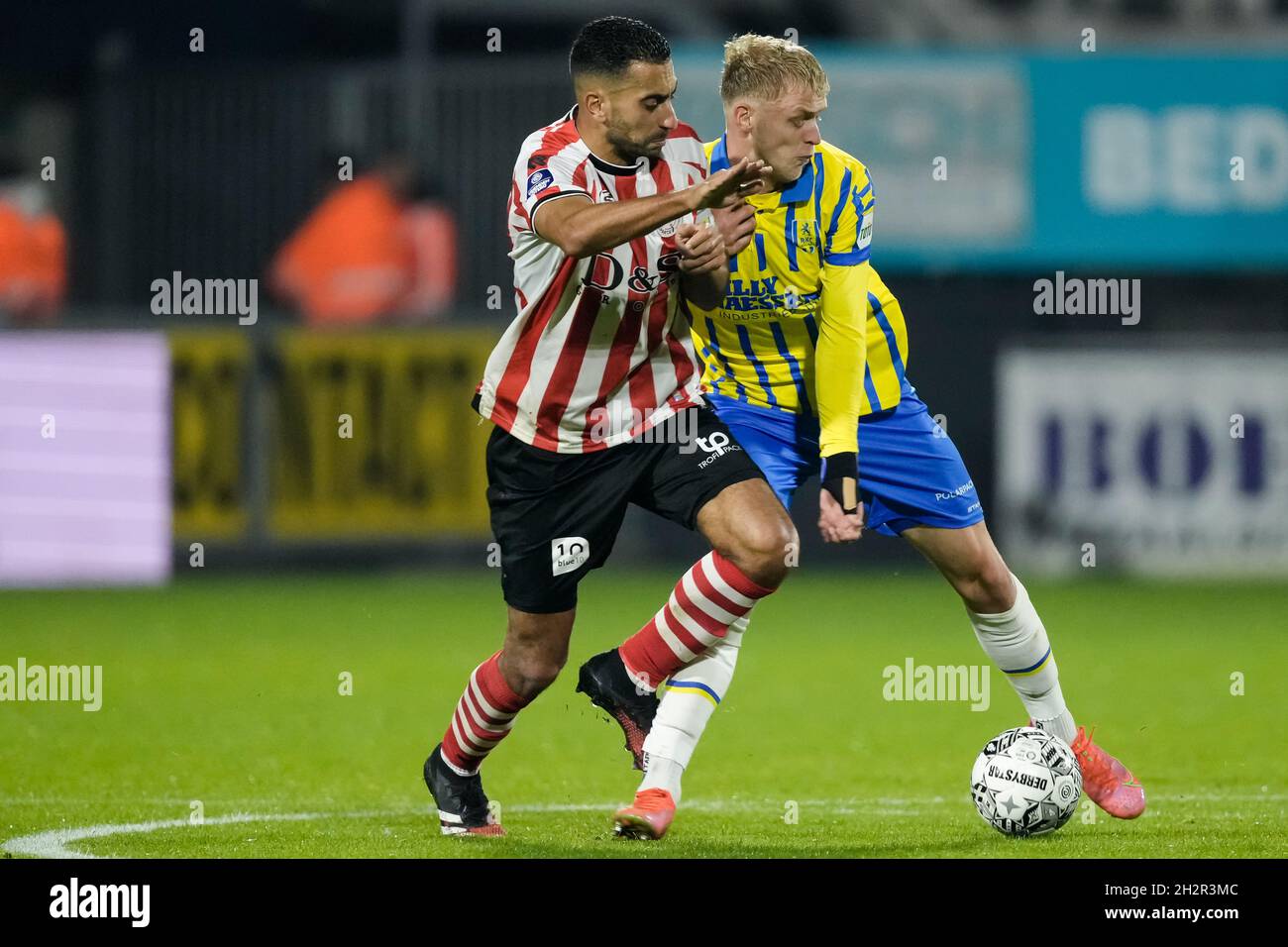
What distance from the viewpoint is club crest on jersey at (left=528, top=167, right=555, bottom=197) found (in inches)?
231

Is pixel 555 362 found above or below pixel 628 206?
below

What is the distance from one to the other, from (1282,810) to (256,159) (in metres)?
11.1

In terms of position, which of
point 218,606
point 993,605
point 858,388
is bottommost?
point 218,606

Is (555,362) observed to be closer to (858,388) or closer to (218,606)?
(858,388)

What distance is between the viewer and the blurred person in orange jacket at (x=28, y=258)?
50.1ft

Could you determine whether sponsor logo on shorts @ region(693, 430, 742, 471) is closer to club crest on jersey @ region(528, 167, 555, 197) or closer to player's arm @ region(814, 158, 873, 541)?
player's arm @ region(814, 158, 873, 541)

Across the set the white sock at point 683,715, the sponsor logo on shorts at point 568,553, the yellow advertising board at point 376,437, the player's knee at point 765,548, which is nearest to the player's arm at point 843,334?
the player's knee at point 765,548

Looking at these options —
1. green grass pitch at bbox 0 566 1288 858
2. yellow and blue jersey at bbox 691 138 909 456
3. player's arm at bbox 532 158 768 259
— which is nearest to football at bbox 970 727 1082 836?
green grass pitch at bbox 0 566 1288 858

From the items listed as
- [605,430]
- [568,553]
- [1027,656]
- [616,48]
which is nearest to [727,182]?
[616,48]

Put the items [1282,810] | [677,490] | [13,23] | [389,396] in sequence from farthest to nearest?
[13,23]
[389,396]
[1282,810]
[677,490]

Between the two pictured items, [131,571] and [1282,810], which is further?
[131,571]

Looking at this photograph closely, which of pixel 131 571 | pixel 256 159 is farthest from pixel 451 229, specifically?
pixel 131 571

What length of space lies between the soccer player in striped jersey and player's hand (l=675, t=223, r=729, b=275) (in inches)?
5.6

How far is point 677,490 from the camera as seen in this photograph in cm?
611
